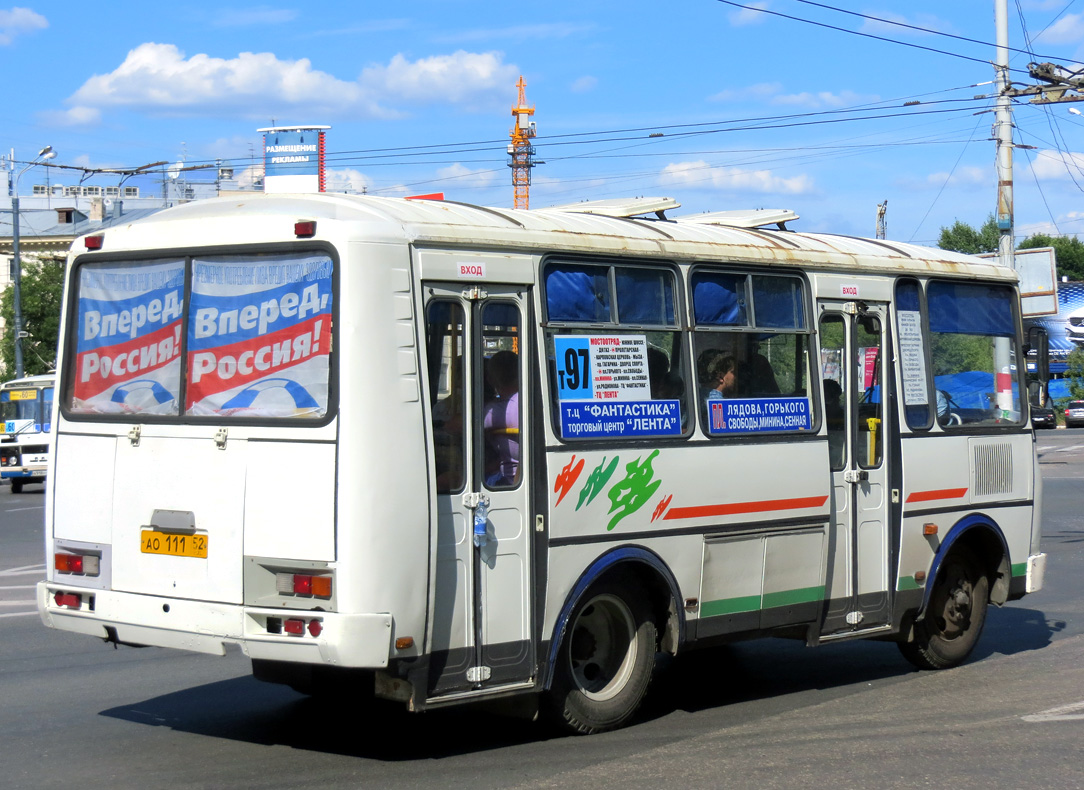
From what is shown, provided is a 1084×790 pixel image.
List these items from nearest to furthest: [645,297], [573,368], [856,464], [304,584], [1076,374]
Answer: [304,584] < [573,368] < [645,297] < [856,464] < [1076,374]

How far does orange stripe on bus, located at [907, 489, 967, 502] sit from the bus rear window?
4635mm

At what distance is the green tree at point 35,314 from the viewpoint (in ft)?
184

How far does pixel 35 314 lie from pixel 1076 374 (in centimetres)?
4851

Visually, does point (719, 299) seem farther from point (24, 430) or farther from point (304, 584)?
point (24, 430)

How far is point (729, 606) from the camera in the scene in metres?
8.01

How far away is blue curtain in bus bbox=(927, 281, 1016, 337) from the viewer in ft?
32.1

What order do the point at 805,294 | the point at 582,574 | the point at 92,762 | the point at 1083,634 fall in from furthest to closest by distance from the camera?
the point at 1083,634
the point at 805,294
the point at 582,574
the point at 92,762

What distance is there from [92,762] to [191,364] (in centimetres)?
199

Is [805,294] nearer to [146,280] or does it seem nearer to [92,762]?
[146,280]

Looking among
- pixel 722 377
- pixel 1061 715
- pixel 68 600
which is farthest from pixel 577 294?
pixel 1061 715

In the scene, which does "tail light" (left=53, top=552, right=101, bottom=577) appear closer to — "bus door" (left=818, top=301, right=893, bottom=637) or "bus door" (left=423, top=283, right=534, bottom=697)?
"bus door" (left=423, top=283, right=534, bottom=697)

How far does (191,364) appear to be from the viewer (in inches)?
267

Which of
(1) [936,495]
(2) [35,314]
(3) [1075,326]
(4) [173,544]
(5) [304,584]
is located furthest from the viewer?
(3) [1075,326]

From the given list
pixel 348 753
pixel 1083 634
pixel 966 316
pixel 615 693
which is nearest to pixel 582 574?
pixel 615 693
